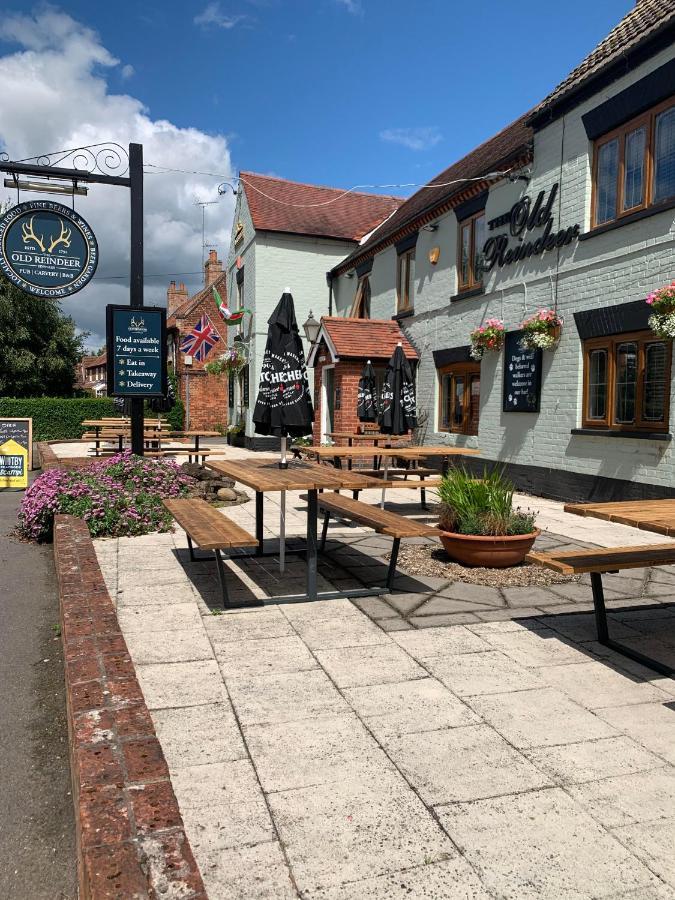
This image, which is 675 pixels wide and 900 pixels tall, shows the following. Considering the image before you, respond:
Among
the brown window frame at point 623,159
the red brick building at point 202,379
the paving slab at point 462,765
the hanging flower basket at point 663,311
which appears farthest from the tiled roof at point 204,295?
the paving slab at point 462,765

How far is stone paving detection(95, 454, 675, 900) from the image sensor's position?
90.2 inches

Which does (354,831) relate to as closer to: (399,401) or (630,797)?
(630,797)

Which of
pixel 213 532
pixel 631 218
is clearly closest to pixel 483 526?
pixel 213 532

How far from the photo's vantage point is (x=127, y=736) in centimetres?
277

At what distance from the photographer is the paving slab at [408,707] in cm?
331

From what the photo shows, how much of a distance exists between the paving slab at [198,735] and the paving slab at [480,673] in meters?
Answer: 1.25

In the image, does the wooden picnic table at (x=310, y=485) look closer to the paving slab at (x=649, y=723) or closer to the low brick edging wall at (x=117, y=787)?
the low brick edging wall at (x=117, y=787)

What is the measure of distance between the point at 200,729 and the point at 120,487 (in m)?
5.74

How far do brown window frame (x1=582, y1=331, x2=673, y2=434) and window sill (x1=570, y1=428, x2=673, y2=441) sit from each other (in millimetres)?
49

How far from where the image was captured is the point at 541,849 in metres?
2.38

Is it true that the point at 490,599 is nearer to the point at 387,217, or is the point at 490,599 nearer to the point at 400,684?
the point at 400,684

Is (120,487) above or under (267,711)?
above

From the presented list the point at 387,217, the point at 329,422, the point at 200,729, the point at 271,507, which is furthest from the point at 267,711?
the point at 387,217

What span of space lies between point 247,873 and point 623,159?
32.8 feet
